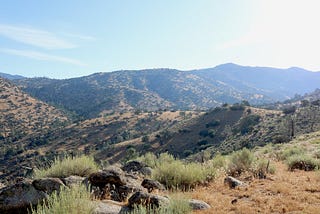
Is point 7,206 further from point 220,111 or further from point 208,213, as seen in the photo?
point 220,111

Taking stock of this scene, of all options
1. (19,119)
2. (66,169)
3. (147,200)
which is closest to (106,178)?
(147,200)

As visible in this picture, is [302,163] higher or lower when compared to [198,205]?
lower

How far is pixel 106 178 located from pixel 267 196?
452 cm

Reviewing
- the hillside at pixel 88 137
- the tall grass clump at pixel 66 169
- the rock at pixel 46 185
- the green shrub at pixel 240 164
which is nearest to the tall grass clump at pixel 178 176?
the tall grass clump at pixel 66 169

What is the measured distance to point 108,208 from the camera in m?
7.28

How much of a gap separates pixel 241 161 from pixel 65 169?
7.32 meters

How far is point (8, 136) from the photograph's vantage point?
10712cm

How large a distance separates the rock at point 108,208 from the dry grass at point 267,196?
211 cm

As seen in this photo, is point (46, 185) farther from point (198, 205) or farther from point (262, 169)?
point (262, 169)

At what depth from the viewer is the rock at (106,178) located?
353 inches

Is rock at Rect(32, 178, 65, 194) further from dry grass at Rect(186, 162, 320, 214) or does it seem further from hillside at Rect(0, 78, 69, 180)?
hillside at Rect(0, 78, 69, 180)

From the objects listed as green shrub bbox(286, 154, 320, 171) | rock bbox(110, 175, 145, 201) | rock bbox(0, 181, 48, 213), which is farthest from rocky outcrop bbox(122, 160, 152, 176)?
green shrub bbox(286, 154, 320, 171)

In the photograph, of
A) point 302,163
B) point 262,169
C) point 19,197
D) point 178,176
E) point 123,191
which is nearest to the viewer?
point 19,197

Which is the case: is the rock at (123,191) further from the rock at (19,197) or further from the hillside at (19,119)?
the hillside at (19,119)
